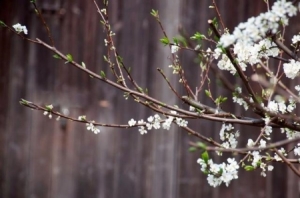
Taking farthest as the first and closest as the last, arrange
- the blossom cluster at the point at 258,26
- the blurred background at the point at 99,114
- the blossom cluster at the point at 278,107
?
the blurred background at the point at 99,114, the blossom cluster at the point at 278,107, the blossom cluster at the point at 258,26

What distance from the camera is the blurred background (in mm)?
3301

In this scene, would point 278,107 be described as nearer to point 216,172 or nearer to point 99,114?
point 216,172

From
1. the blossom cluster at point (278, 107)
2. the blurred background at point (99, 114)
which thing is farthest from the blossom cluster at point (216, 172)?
the blurred background at point (99, 114)

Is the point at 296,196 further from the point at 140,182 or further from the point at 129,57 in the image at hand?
the point at 129,57

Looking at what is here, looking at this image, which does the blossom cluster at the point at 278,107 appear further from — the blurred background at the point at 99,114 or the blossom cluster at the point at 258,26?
the blurred background at the point at 99,114

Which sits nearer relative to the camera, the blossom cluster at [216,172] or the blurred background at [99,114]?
the blossom cluster at [216,172]

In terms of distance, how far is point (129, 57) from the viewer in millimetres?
3365

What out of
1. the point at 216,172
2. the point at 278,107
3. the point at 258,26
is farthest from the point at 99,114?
the point at 258,26

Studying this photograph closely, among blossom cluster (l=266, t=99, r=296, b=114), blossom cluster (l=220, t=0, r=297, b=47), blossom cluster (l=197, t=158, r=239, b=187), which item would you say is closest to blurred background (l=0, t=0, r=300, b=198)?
blossom cluster (l=266, t=99, r=296, b=114)

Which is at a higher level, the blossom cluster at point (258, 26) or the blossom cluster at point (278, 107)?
the blossom cluster at point (258, 26)

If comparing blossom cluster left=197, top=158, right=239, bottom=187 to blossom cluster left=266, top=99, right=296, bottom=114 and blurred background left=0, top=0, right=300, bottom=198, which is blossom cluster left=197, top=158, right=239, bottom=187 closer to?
blossom cluster left=266, top=99, right=296, bottom=114

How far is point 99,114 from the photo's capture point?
3.37 meters

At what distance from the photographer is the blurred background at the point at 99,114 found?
3301 millimetres

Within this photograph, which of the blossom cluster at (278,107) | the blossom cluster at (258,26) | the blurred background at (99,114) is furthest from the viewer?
the blurred background at (99,114)
